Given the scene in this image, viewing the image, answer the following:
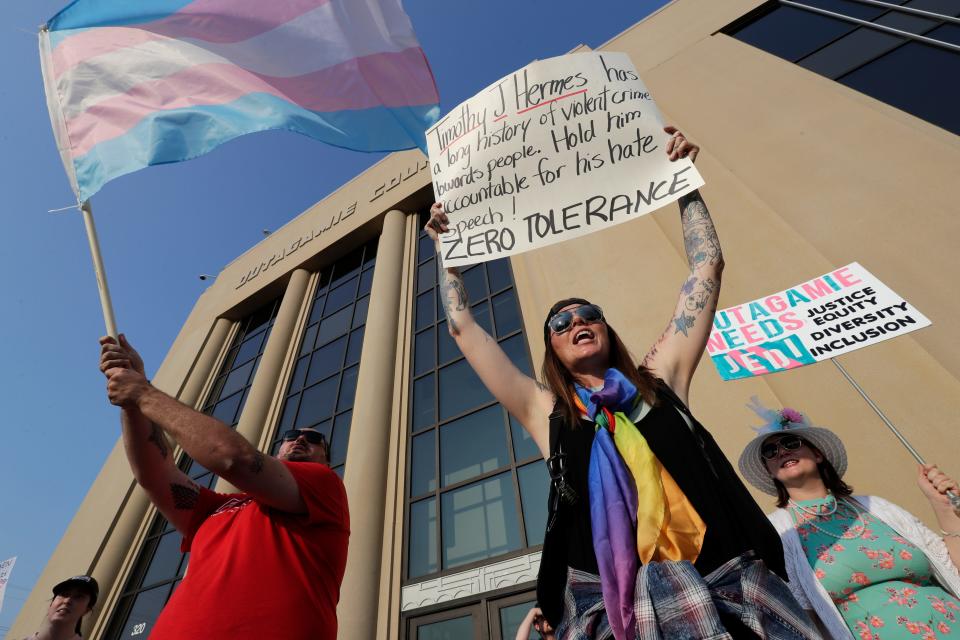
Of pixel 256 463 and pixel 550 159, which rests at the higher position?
pixel 550 159

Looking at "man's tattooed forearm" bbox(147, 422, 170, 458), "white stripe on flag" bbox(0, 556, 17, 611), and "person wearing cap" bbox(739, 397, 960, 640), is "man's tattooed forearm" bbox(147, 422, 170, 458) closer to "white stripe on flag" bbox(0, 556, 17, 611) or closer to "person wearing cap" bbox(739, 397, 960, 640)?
"person wearing cap" bbox(739, 397, 960, 640)

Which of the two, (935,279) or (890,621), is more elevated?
(935,279)

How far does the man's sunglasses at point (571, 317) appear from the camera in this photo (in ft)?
5.98

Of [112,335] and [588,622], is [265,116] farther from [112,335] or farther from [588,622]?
[588,622]

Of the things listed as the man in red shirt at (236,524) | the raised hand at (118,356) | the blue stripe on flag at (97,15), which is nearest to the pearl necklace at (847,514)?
the man in red shirt at (236,524)

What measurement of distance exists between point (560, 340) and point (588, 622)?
0.95 meters

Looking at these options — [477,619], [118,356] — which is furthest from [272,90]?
[477,619]

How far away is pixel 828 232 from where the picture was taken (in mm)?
5566

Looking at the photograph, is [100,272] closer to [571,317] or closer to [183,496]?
[183,496]

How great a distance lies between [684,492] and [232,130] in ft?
10.6

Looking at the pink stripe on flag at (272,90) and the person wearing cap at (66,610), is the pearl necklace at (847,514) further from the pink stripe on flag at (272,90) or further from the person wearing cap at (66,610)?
the person wearing cap at (66,610)

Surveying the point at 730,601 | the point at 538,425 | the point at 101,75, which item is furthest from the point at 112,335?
the point at 730,601

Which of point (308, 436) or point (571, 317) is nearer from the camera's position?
point (571, 317)

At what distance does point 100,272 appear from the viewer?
2209 millimetres
